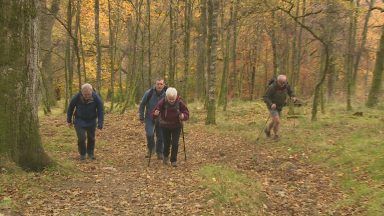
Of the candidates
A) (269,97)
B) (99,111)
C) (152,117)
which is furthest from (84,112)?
(269,97)

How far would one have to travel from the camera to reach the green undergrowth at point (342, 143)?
29.3 ft

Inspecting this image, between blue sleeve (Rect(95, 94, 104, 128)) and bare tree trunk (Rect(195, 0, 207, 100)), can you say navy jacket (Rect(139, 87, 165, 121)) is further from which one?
bare tree trunk (Rect(195, 0, 207, 100))

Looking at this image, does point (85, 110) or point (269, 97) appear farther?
point (269, 97)

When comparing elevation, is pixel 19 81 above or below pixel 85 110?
above

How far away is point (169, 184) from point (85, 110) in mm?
3169

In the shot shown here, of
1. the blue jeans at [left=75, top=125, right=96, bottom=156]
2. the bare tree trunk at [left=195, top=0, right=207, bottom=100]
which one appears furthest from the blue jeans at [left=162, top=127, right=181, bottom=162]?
the bare tree trunk at [left=195, top=0, right=207, bottom=100]

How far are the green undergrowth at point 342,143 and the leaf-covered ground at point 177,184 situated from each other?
35 cm

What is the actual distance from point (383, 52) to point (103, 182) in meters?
15.6

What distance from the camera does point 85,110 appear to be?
428 inches

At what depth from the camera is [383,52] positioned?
19844 millimetres

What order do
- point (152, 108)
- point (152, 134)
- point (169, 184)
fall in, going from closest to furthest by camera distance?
1. point (169, 184)
2. point (152, 108)
3. point (152, 134)

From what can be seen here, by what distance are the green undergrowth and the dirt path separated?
0.45 metres

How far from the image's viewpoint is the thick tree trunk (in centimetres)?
745

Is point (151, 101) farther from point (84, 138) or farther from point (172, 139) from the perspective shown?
point (84, 138)
